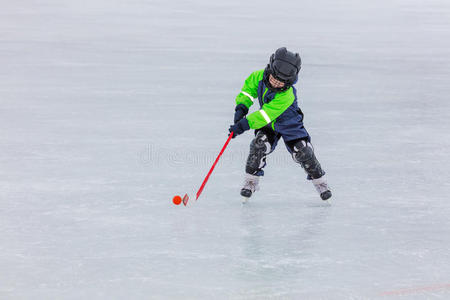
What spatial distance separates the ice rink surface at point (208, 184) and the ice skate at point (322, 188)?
2.9 inches

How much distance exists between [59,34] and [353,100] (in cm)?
678

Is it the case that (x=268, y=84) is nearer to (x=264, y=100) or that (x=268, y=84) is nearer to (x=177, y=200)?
(x=264, y=100)

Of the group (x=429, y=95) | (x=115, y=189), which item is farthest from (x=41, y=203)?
(x=429, y=95)

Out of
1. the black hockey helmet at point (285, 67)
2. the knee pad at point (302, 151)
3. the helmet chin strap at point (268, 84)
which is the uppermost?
the black hockey helmet at point (285, 67)

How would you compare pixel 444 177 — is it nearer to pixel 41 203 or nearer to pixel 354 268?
pixel 354 268

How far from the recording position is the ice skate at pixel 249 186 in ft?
14.6

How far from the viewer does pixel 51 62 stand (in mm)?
9797

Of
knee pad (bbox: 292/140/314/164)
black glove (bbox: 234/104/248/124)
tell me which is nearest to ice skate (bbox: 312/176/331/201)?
knee pad (bbox: 292/140/314/164)

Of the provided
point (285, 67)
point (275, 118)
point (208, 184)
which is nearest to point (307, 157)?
point (275, 118)

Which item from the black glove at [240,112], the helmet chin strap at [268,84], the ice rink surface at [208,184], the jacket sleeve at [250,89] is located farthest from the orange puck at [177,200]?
the helmet chin strap at [268,84]

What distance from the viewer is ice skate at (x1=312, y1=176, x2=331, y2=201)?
14.5ft

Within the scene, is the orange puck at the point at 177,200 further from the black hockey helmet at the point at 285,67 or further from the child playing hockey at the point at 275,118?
the black hockey helmet at the point at 285,67

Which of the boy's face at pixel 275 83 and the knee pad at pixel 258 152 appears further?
the knee pad at pixel 258 152

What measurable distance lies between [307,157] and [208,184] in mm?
720
